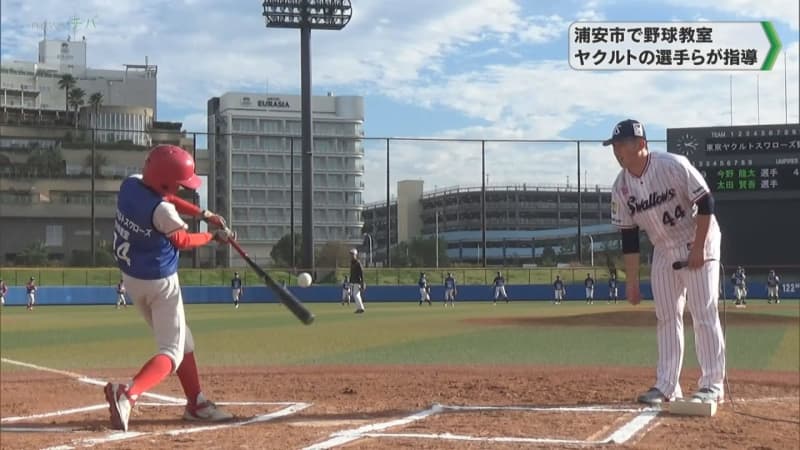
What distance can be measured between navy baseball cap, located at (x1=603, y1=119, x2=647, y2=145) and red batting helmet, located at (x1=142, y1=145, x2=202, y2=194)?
9.50ft

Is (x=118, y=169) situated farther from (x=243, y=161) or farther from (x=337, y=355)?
(x=337, y=355)

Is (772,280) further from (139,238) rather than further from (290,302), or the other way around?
(139,238)

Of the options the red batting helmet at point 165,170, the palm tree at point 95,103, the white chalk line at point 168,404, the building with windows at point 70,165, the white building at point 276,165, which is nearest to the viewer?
the white chalk line at point 168,404

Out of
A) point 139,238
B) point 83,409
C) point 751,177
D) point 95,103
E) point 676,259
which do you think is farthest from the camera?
point 95,103

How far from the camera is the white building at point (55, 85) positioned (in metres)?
65.0

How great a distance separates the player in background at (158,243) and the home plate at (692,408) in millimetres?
3128

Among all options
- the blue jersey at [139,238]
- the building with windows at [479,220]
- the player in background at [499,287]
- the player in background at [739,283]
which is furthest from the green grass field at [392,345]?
the building with windows at [479,220]

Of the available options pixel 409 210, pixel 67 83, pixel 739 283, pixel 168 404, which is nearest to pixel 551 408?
pixel 168 404

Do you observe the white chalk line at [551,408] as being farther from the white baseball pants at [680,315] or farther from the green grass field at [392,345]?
the green grass field at [392,345]

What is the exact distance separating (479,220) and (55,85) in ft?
134

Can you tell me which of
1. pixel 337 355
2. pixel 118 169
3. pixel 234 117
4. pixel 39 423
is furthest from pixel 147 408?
pixel 118 169

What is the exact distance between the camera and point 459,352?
37.3 feet

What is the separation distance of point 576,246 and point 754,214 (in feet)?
118

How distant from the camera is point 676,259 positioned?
18.2 ft
